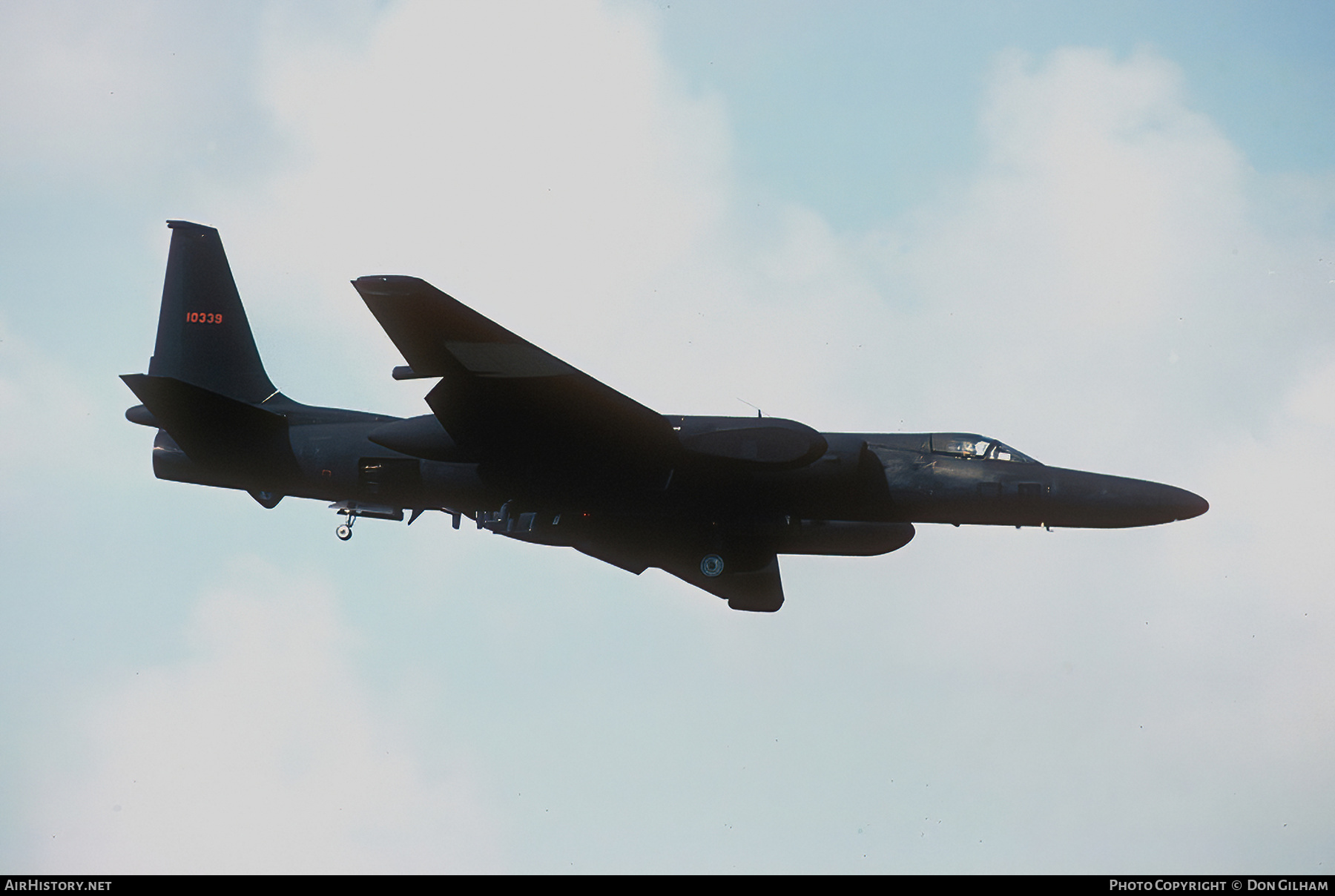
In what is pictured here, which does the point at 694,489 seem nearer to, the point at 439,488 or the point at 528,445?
the point at 528,445

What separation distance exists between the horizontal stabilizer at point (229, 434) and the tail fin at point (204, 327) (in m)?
2.30

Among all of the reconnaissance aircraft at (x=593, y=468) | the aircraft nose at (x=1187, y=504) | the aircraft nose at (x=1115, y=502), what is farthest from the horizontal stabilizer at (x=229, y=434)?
the aircraft nose at (x=1187, y=504)

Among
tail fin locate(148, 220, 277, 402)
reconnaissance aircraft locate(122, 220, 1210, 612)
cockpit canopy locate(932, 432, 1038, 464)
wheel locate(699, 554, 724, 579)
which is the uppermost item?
tail fin locate(148, 220, 277, 402)

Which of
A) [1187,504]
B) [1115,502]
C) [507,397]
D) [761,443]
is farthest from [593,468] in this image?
[1187,504]

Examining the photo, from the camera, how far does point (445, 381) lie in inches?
802

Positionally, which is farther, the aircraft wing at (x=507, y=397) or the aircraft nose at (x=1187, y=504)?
the aircraft nose at (x=1187, y=504)

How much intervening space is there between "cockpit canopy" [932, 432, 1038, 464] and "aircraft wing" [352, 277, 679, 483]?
4.96m

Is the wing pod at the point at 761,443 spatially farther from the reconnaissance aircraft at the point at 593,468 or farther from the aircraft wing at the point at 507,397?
the aircraft wing at the point at 507,397

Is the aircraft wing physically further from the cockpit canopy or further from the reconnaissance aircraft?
the cockpit canopy

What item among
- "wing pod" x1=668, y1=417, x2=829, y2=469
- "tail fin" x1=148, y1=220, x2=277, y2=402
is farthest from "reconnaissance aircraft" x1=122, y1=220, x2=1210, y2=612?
"tail fin" x1=148, y1=220, x2=277, y2=402

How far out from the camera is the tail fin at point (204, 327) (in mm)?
26141

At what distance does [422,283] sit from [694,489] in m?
6.29

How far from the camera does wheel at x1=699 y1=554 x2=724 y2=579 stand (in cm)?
2216
